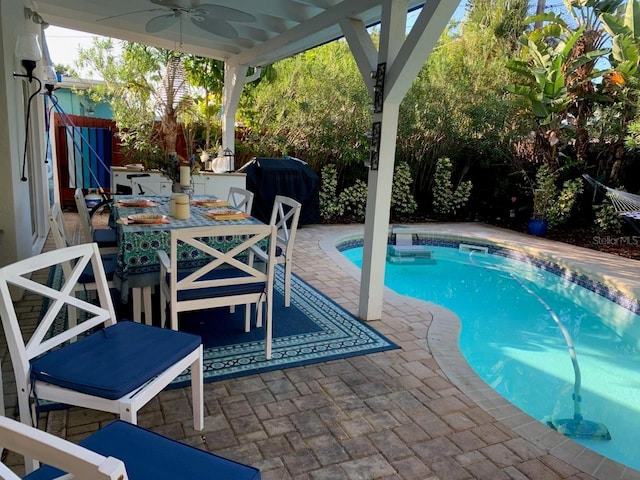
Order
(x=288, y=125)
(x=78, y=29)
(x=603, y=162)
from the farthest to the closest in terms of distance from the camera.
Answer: (x=288, y=125)
(x=603, y=162)
(x=78, y=29)

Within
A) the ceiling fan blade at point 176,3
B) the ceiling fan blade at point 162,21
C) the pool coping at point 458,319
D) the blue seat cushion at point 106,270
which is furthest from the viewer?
the ceiling fan blade at point 162,21

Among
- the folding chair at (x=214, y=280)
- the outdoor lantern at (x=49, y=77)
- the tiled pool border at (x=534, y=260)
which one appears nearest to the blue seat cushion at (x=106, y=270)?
the folding chair at (x=214, y=280)

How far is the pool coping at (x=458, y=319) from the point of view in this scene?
2.19 m

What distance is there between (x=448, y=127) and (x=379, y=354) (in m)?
6.87

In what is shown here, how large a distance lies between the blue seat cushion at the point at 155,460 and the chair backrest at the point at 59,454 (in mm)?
382

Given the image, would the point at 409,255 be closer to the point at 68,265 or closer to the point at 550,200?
the point at 550,200

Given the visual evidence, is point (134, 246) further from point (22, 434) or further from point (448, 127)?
point (448, 127)

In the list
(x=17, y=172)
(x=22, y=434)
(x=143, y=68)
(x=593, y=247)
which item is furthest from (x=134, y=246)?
(x=143, y=68)

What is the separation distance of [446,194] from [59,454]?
30.2ft

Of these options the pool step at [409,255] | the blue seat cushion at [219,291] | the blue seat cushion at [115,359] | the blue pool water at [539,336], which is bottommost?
the blue pool water at [539,336]

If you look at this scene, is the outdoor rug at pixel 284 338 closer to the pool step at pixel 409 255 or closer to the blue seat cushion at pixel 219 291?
the blue seat cushion at pixel 219 291

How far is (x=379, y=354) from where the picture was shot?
3160 millimetres

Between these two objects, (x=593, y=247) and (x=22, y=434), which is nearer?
(x=22, y=434)

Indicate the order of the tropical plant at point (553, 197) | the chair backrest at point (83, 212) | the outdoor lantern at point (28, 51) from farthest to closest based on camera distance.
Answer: the tropical plant at point (553, 197)
the outdoor lantern at point (28, 51)
the chair backrest at point (83, 212)
